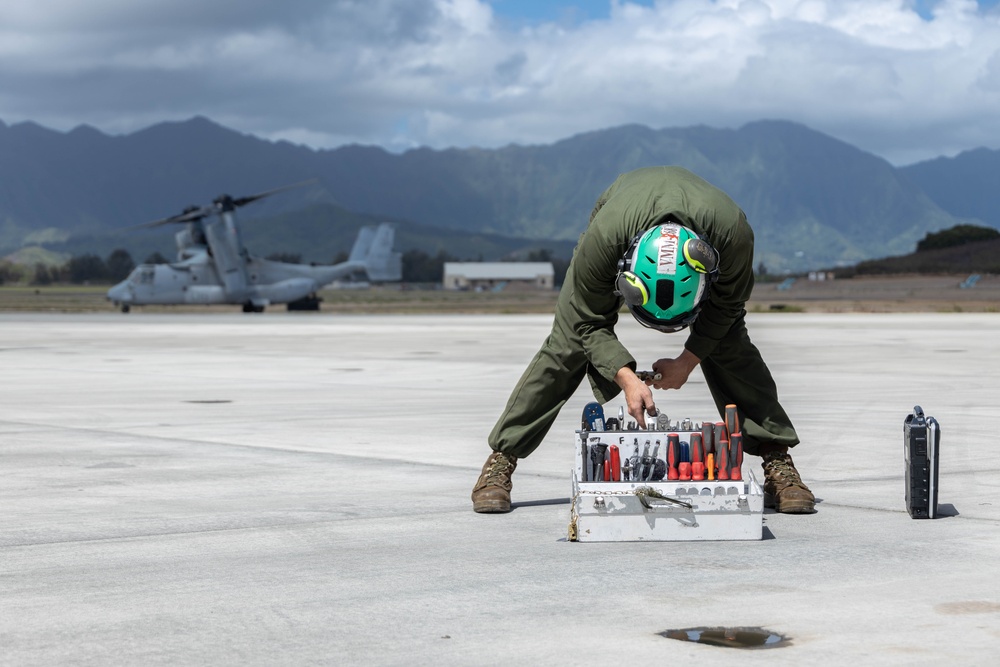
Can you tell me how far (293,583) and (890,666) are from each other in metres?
2.64

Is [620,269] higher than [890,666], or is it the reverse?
[620,269]

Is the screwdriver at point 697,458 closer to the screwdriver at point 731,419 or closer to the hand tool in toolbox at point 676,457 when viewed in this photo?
the hand tool in toolbox at point 676,457

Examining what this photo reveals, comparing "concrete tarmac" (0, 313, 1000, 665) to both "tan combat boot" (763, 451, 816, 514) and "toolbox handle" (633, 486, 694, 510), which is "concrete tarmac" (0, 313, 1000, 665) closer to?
"tan combat boot" (763, 451, 816, 514)

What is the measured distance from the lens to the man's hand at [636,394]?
6941 millimetres

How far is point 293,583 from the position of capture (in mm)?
5781

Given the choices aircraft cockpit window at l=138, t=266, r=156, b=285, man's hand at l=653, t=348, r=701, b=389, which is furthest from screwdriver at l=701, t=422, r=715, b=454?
aircraft cockpit window at l=138, t=266, r=156, b=285

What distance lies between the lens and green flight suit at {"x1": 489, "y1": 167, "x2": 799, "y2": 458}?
22.6 ft

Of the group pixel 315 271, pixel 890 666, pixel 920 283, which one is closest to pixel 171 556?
pixel 890 666

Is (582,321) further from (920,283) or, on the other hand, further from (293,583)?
(920,283)

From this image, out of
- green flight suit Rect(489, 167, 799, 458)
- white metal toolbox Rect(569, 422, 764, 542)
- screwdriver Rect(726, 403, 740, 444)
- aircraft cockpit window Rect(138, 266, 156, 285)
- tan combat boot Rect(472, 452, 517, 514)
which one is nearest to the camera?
white metal toolbox Rect(569, 422, 764, 542)

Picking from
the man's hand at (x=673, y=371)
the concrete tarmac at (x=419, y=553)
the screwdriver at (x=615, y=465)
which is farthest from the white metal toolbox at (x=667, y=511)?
the man's hand at (x=673, y=371)

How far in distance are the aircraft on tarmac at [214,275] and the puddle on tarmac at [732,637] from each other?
7058 centimetres

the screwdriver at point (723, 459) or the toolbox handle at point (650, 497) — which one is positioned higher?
the screwdriver at point (723, 459)

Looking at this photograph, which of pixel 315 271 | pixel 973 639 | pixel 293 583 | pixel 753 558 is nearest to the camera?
pixel 973 639
